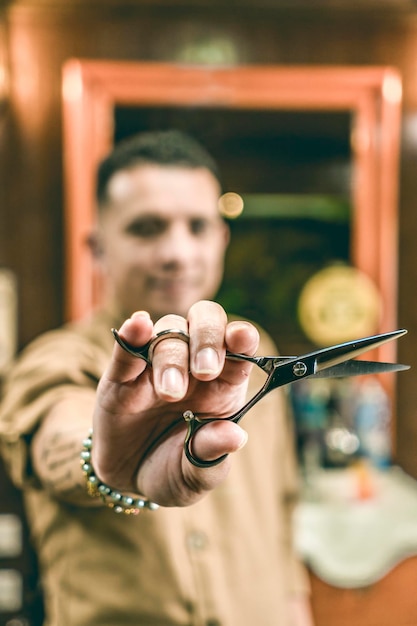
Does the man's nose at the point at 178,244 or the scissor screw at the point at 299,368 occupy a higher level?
the man's nose at the point at 178,244

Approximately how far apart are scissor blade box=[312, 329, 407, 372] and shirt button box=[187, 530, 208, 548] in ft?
1.48

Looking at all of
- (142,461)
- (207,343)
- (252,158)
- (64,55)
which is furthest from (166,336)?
(64,55)

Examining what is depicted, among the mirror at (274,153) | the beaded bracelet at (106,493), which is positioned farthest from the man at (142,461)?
the mirror at (274,153)

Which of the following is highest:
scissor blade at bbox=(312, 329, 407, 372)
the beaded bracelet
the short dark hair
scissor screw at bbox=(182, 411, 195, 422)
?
the short dark hair

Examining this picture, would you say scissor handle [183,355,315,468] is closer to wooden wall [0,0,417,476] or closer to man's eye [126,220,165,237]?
man's eye [126,220,165,237]

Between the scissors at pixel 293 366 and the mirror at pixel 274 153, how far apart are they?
1.13 metres

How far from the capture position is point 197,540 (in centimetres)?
73

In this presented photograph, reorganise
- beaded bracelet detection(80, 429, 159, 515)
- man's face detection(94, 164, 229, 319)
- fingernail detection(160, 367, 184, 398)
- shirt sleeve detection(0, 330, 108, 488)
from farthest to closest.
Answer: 1. man's face detection(94, 164, 229, 319)
2. shirt sleeve detection(0, 330, 108, 488)
3. beaded bracelet detection(80, 429, 159, 515)
4. fingernail detection(160, 367, 184, 398)

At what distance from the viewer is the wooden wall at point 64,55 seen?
5.12 ft

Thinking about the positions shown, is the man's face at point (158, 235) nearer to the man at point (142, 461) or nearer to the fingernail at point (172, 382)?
the man at point (142, 461)

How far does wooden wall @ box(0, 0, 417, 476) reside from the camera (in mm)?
1560

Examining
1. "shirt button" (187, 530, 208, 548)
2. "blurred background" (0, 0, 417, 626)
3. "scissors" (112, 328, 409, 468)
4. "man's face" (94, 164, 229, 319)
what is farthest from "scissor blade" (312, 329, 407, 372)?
"blurred background" (0, 0, 417, 626)

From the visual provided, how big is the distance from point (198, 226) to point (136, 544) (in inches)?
16.7

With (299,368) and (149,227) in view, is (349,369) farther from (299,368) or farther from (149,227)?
(149,227)
